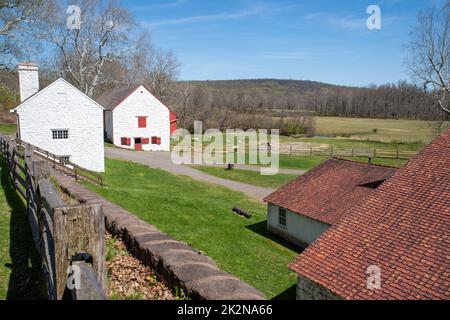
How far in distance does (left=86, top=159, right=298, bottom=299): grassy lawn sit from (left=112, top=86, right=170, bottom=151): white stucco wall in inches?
695

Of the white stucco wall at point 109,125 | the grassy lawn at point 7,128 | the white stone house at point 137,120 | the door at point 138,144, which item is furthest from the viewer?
the door at point 138,144

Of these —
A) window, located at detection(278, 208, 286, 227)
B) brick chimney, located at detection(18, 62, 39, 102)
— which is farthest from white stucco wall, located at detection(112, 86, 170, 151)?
window, located at detection(278, 208, 286, 227)

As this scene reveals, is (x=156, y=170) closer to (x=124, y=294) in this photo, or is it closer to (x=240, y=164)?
(x=240, y=164)

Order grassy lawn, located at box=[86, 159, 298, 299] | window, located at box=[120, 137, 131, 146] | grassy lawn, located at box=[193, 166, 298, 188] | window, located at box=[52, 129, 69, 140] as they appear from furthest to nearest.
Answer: window, located at box=[120, 137, 131, 146], grassy lawn, located at box=[193, 166, 298, 188], window, located at box=[52, 129, 69, 140], grassy lawn, located at box=[86, 159, 298, 299]

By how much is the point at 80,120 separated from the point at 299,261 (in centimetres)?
1903

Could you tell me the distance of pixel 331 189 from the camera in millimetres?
19500

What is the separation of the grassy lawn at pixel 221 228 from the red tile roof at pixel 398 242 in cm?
342

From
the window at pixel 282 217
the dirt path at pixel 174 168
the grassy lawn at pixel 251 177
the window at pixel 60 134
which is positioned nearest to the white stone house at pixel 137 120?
the dirt path at pixel 174 168

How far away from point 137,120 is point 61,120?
62.3 feet

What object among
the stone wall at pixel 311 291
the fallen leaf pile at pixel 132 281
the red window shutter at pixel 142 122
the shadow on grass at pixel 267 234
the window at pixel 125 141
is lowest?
the shadow on grass at pixel 267 234

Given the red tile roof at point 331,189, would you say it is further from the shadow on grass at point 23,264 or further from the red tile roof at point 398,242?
the shadow on grass at point 23,264

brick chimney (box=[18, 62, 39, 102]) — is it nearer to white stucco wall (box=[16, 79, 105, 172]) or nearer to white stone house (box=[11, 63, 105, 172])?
white stone house (box=[11, 63, 105, 172])

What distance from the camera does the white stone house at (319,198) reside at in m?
17.8

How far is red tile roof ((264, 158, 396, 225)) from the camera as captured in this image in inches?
698
